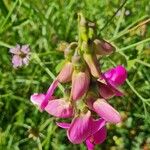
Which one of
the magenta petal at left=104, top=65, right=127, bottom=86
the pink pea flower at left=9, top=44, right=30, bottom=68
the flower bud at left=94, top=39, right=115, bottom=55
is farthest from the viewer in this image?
the pink pea flower at left=9, top=44, right=30, bottom=68

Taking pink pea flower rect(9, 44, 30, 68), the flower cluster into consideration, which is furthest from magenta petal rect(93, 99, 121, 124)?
pink pea flower rect(9, 44, 30, 68)

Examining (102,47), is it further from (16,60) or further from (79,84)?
(16,60)

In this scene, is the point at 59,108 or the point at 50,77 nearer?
the point at 59,108

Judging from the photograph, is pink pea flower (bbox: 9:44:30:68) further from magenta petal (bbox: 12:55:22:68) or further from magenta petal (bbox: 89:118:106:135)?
magenta petal (bbox: 89:118:106:135)

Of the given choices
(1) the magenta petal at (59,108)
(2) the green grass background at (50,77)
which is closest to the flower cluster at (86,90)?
(1) the magenta petal at (59,108)

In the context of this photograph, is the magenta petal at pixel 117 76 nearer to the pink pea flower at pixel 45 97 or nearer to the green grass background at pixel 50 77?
the pink pea flower at pixel 45 97

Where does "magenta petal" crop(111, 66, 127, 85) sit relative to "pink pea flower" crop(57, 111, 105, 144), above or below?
above

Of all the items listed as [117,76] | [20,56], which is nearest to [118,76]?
[117,76]
